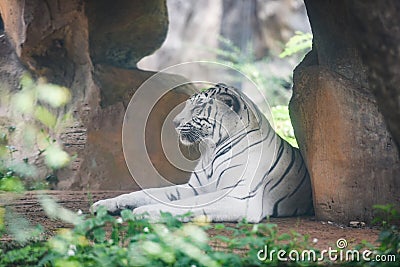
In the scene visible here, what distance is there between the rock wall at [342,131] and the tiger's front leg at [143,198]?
999mm

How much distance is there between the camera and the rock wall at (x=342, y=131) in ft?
14.4

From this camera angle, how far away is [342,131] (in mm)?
4473

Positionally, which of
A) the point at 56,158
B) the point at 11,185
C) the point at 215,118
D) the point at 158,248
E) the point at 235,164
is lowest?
the point at 158,248

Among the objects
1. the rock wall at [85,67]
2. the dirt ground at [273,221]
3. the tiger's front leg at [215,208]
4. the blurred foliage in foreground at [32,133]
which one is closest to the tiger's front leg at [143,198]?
the dirt ground at [273,221]

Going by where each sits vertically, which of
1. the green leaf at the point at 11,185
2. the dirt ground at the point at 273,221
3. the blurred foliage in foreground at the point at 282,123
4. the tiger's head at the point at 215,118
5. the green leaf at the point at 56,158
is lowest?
the dirt ground at the point at 273,221

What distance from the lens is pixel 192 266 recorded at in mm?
2891

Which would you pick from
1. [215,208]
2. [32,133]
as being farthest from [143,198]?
[32,133]

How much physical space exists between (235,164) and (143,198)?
28.6 inches

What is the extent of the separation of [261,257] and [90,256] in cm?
77

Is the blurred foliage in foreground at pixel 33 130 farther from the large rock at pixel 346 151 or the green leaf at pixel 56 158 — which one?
the large rock at pixel 346 151

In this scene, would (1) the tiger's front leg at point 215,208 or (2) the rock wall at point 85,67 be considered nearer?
(1) the tiger's front leg at point 215,208

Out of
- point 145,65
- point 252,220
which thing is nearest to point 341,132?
point 252,220

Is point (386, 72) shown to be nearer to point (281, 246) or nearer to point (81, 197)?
point (281, 246)

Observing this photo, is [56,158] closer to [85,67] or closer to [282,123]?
[85,67]
